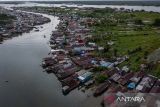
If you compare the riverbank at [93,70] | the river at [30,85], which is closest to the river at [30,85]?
the river at [30,85]

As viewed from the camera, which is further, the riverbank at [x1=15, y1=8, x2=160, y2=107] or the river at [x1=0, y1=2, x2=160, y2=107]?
the riverbank at [x1=15, y1=8, x2=160, y2=107]

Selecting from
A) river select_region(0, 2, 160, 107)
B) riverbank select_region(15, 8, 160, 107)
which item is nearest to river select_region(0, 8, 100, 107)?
river select_region(0, 2, 160, 107)

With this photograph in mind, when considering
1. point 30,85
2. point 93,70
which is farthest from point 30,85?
point 93,70

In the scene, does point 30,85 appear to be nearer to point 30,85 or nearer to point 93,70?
point 30,85

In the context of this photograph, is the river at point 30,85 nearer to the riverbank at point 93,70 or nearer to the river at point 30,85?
the river at point 30,85

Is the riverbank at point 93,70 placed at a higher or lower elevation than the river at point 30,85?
higher

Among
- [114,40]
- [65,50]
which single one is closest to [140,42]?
[114,40]

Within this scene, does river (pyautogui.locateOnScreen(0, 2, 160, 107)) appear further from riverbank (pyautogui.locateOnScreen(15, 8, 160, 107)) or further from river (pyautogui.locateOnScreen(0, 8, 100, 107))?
riverbank (pyautogui.locateOnScreen(15, 8, 160, 107))

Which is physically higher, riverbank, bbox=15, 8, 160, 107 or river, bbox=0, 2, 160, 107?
riverbank, bbox=15, 8, 160, 107

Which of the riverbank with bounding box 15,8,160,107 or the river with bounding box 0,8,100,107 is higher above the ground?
the riverbank with bounding box 15,8,160,107
